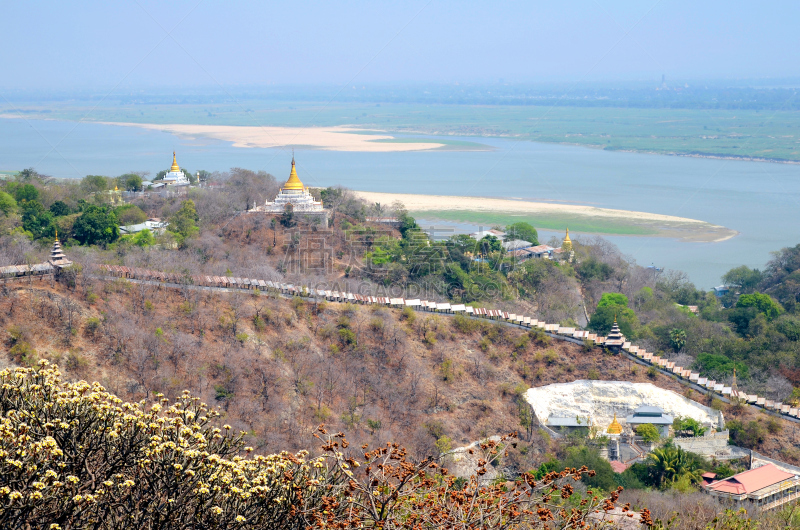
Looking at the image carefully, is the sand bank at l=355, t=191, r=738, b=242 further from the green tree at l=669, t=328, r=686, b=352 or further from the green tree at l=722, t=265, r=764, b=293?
the green tree at l=669, t=328, r=686, b=352

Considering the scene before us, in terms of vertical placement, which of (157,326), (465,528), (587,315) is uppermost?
(465,528)

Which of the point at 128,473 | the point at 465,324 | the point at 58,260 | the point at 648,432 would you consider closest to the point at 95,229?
the point at 58,260

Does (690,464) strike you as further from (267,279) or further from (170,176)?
(170,176)

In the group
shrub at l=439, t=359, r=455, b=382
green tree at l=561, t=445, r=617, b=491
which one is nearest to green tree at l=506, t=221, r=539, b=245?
shrub at l=439, t=359, r=455, b=382

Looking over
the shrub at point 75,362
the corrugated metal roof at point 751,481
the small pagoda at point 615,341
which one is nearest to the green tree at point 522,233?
the small pagoda at point 615,341

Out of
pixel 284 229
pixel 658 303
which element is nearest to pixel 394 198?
pixel 284 229

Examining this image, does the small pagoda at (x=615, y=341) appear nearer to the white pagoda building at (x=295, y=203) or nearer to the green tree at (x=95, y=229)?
the white pagoda building at (x=295, y=203)

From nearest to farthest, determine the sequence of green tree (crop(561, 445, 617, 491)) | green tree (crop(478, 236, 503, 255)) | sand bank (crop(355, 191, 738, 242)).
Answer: green tree (crop(561, 445, 617, 491))
green tree (crop(478, 236, 503, 255))
sand bank (crop(355, 191, 738, 242))
